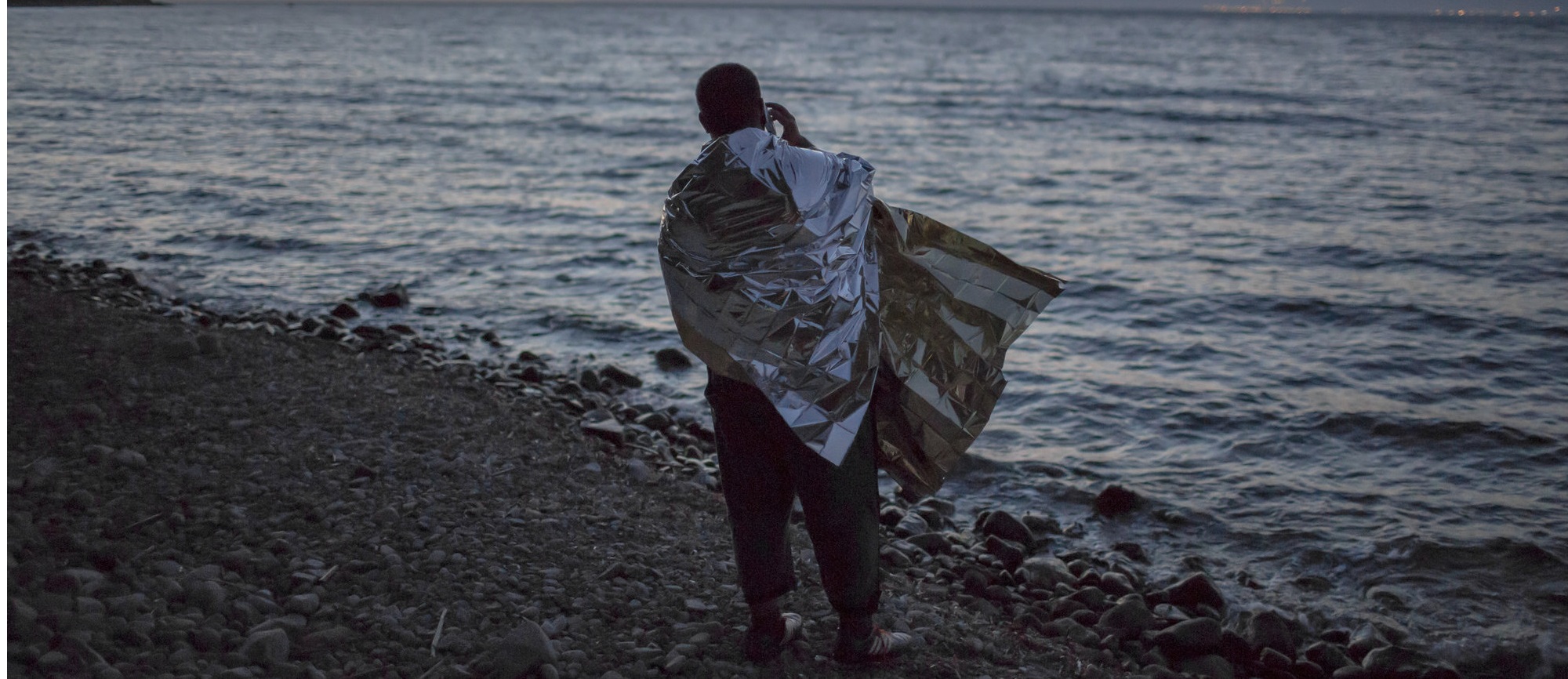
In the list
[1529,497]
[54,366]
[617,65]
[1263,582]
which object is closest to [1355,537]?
[1263,582]

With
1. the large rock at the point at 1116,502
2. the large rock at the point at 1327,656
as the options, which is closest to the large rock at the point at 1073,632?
the large rock at the point at 1327,656

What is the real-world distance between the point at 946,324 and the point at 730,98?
3.76 ft

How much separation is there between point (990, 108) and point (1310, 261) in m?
20.9

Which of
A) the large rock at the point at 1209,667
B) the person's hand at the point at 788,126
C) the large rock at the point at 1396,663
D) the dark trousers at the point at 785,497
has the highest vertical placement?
the person's hand at the point at 788,126

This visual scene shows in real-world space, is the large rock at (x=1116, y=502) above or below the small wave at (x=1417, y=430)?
below

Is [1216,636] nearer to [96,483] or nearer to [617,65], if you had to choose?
[96,483]

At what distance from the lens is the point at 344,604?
386 cm

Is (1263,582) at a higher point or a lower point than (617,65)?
lower

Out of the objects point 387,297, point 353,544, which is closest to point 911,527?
point 353,544

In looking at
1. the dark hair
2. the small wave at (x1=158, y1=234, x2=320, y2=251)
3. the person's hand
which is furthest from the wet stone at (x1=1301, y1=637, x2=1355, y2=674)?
the small wave at (x1=158, y1=234, x2=320, y2=251)

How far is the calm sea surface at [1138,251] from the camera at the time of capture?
638cm

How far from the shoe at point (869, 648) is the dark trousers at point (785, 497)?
12 cm

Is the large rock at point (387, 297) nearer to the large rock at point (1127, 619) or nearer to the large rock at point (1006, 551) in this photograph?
the large rock at point (1006, 551)

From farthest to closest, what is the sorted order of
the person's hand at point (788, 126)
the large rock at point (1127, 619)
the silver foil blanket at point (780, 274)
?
the large rock at point (1127, 619) < the person's hand at point (788, 126) < the silver foil blanket at point (780, 274)
